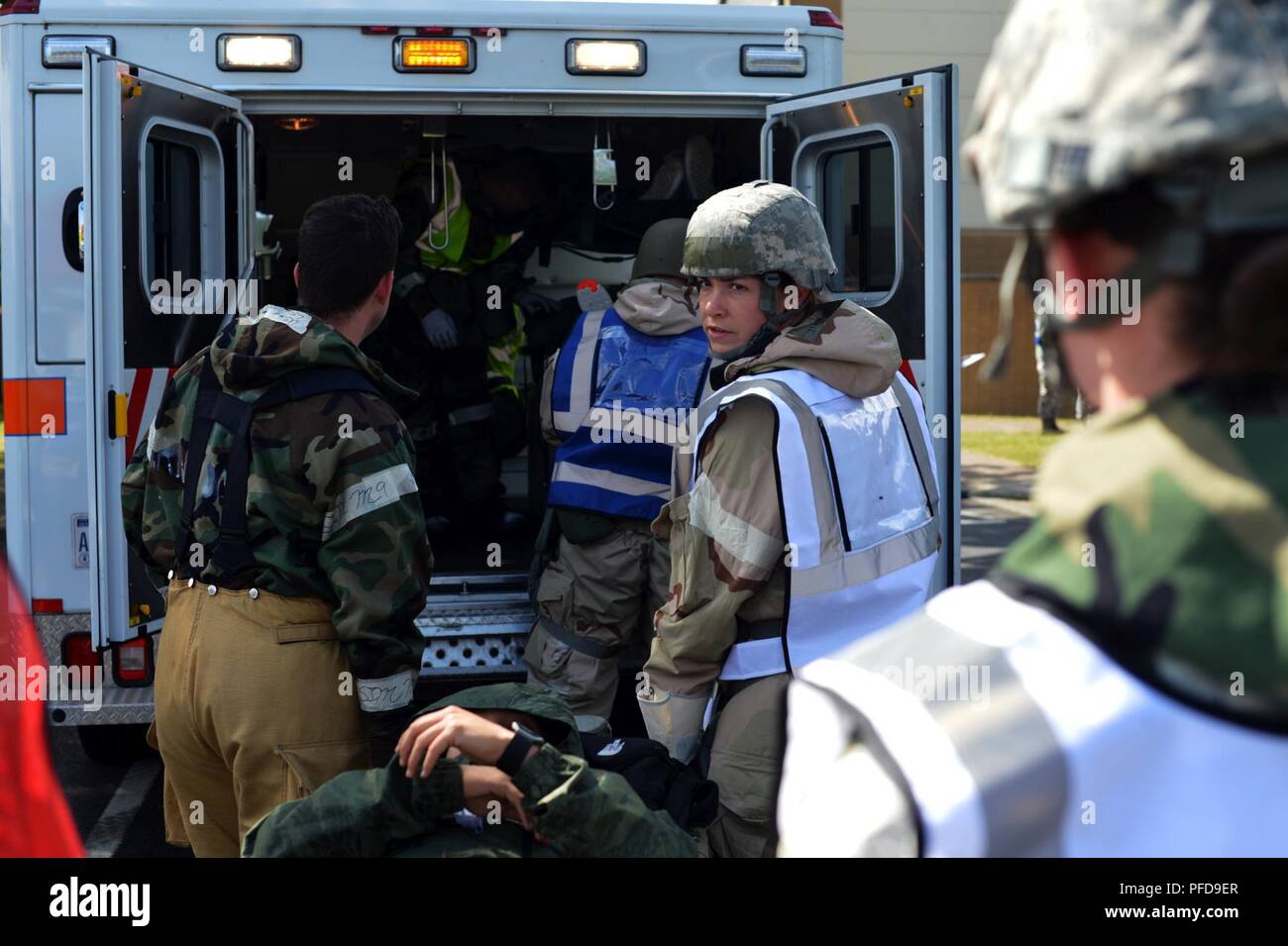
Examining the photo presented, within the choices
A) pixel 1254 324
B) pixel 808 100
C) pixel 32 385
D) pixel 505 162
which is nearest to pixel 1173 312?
pixel 1254 324

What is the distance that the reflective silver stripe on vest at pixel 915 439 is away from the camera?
3.06 meters

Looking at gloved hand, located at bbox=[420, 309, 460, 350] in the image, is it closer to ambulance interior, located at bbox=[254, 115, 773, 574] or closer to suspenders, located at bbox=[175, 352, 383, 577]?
ambulance interior, located at bbox=[254, 115, 773, 574]

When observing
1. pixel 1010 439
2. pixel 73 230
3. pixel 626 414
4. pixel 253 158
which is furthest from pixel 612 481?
pixel 1010 439

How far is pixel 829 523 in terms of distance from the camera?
2.77 meters

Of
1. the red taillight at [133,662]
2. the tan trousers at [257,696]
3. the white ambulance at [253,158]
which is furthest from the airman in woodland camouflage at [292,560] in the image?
the red taillight at [133,662]

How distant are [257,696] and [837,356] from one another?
1353 mm

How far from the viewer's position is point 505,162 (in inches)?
271

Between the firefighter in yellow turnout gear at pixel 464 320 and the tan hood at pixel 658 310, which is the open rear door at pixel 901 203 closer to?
the tan hood at pixel 658 310

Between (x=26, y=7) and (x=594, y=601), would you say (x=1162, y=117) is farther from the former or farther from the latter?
(x=26, y=7)

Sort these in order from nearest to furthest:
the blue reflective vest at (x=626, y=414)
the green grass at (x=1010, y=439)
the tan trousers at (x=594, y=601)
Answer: the blue reflective vest at (x=626, y=414), the tan trousers at (x=594, y=601), the green grass at (x=1010, y=439)

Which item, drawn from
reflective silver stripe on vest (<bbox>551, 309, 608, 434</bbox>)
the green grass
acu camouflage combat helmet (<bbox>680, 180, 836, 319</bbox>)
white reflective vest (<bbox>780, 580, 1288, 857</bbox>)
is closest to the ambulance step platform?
reflective silver stripe on vest (<bbox>551, 309, 608, 434</bbox>)

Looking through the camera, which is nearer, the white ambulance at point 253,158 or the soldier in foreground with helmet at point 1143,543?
the soldier in foreground with helmet at point 1143,543

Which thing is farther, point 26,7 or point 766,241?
point 26,7

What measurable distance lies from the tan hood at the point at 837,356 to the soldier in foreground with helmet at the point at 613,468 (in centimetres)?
191
